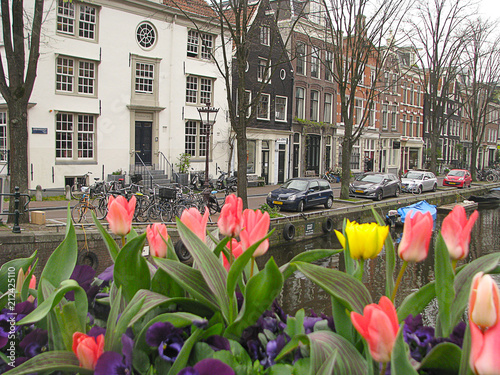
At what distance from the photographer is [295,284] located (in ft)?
32.2

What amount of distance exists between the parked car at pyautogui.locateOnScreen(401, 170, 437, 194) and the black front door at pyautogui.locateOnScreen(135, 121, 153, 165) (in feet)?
46.2

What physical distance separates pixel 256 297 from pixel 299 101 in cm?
3032

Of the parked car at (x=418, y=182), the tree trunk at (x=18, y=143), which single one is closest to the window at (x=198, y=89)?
the parked car at (x=418, y=182)

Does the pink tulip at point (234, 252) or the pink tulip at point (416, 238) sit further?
the pink tulip at point (234, 252)

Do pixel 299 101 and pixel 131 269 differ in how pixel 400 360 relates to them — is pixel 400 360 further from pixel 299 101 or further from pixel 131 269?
pixel 299 101

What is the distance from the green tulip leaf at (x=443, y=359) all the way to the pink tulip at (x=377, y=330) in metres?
0.16

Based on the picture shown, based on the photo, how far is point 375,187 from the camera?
70.0 ft

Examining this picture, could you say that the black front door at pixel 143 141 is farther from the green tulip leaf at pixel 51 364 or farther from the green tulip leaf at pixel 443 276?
the green tulip leaf at pixel 443 276

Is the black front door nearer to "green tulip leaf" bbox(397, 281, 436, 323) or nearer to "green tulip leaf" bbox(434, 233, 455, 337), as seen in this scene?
"green tulip leaf" bbox(397, 281, 436, 323)

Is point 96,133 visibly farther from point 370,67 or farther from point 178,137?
point 370,67

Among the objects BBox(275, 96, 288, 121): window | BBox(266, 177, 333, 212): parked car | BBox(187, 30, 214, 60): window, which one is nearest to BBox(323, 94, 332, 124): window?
BBox(275, 96, 288, 121): window

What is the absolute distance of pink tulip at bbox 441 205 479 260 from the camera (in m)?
1.21

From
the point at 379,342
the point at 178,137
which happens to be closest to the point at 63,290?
the point at 379,342

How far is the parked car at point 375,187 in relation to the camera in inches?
836
